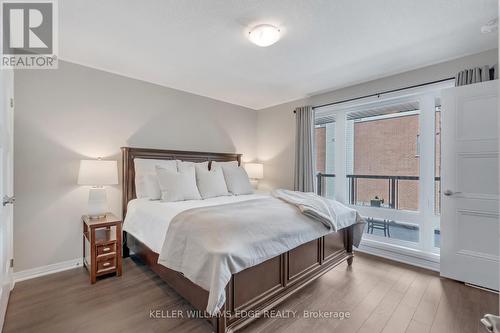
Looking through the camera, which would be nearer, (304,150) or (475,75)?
(475,75)

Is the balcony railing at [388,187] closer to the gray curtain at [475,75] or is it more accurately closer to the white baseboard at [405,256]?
the white baseboard at [405,256]

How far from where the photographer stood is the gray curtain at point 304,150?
3.83 m

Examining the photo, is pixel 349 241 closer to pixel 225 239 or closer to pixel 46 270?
pixel 225 239

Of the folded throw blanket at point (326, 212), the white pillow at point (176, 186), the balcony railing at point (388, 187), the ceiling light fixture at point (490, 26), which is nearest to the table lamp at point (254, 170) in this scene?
the balcony railing at point (388, 187)

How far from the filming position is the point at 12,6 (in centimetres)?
185

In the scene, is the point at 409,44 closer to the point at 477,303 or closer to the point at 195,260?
the point at 477,303

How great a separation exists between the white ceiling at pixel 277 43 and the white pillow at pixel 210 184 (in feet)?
4.49

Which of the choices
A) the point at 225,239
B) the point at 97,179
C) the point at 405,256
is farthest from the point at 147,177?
the point at 405,256

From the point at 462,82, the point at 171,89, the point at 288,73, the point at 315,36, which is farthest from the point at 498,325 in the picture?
the point at 171,89

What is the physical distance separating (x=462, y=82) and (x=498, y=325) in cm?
279

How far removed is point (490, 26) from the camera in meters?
2.00

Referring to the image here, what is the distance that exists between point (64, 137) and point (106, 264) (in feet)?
5.07

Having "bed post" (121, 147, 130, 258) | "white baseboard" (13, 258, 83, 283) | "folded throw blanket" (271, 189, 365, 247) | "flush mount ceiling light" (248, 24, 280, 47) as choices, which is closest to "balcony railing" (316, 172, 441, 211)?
"folded throw blanket" (271, 189, 365, 247)

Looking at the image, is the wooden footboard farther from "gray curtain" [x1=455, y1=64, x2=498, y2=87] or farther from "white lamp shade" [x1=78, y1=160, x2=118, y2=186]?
"gray curtain" [x1=455, y1=64, x2=498, y2=87]
